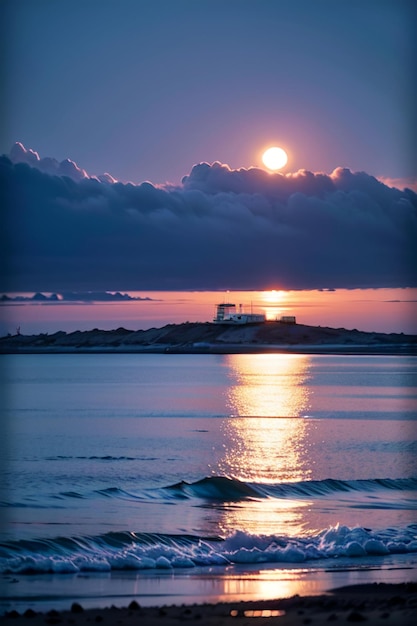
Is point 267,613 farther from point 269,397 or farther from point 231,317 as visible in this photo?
→ point 231,317

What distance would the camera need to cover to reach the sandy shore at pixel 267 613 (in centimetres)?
709

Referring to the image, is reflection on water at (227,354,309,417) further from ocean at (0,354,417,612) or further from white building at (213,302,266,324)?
white building at (213,302,266,324)

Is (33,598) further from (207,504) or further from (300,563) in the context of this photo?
(207,504)

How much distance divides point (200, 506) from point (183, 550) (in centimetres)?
392

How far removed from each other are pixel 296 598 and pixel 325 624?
1.09 meters

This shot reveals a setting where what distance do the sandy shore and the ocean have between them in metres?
0.57

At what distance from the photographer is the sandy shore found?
7.09 meters

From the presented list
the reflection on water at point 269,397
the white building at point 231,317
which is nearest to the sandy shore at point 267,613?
the reflection on water at point 269,397

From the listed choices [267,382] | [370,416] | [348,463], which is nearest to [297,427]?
[370,416]

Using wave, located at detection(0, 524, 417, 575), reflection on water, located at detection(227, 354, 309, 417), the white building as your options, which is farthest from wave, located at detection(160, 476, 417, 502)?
the white building

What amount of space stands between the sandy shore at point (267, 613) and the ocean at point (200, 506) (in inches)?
22.6

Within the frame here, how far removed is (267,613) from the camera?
7.48m

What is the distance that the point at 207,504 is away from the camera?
14.7m

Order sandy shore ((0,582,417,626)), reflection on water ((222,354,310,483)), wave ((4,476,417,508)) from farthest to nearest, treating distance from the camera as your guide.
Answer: reflection on water ((222,354,310,483)) < wave ((4,476,417,508)) < sandy shore ((0,582,417,626))
